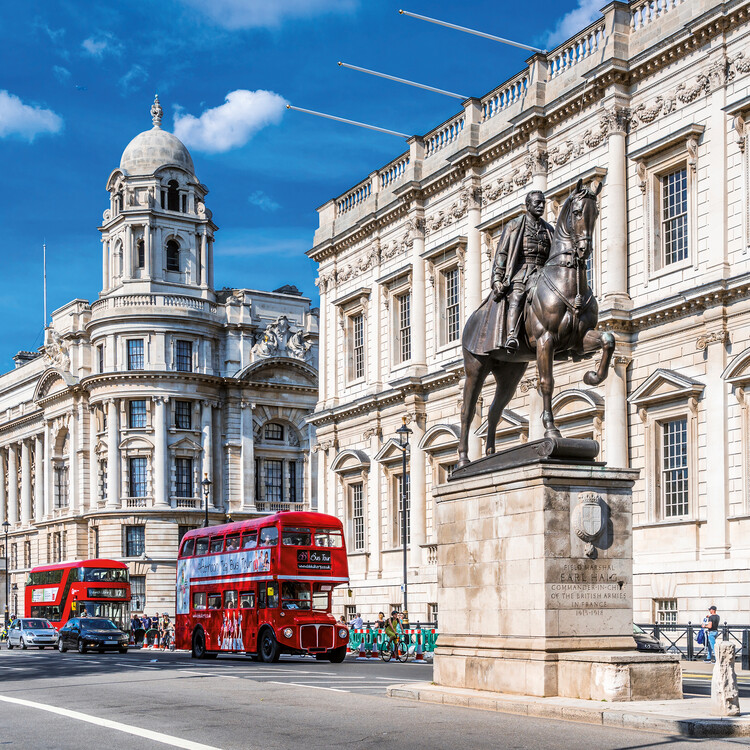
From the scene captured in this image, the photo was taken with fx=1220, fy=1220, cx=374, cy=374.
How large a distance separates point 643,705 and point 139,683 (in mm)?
12235

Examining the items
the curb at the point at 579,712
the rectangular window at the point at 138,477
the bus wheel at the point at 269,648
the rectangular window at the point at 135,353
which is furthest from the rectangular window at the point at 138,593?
the curb at the point at 579,712

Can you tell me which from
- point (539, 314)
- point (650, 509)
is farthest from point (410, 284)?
point (539, 314)

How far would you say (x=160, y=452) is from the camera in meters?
78.6

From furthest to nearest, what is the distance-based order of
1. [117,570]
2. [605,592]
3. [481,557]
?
[117,570] → [481,557] → [605,592]

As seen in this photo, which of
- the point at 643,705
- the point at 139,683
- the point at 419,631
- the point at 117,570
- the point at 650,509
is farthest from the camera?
the point at 117,570

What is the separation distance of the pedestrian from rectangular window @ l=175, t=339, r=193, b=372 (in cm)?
5481

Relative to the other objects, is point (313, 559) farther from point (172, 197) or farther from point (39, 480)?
point (39, 480)

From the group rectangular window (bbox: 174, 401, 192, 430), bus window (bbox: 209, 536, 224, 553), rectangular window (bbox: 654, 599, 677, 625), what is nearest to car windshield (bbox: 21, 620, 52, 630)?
bus window (bbox: 209, 536, 224, 553)

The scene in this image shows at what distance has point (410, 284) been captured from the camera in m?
48.1

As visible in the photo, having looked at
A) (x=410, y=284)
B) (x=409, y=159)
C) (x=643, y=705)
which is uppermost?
(x=409, y=159)

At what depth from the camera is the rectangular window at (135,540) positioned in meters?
78.7

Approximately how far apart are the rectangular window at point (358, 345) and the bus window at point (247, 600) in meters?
17.3

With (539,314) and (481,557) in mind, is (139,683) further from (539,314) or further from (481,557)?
(539,314)

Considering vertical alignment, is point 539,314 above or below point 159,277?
below
